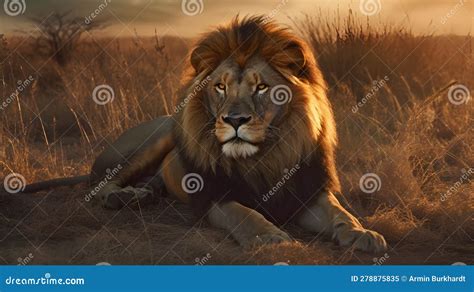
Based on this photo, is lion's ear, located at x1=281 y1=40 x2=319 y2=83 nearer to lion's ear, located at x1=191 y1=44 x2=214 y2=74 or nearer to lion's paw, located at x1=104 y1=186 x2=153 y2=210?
lion's ear, located at x1=191 y1=44 x2=214 y2=74

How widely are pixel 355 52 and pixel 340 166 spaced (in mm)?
3020

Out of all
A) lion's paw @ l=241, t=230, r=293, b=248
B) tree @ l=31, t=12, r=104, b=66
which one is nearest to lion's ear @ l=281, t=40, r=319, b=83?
lion's paw @ l=241, t=230, r=293, b=248

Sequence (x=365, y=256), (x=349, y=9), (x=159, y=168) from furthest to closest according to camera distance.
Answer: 1. (x=349, y=9)
2. (x=159, y=168)
3. (x=365, y=256)

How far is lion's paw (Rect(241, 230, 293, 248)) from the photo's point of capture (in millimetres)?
5227

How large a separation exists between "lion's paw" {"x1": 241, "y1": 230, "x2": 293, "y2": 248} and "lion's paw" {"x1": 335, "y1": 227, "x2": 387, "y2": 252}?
14.6 inches

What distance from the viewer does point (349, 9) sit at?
10539mm

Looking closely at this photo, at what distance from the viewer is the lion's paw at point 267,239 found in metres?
5.23

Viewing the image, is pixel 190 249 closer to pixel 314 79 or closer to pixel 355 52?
pixel 314 79

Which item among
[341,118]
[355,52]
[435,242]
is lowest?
[435,242]

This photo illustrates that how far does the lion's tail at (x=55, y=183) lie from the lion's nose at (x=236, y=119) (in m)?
2.27

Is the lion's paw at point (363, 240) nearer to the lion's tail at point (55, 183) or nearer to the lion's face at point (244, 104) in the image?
the lion's face at point (244, 104)

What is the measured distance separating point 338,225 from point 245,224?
61 centimetres

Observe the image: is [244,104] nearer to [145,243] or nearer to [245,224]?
[245,224]

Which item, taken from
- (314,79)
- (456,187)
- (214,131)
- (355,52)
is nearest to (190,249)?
(214,131)
